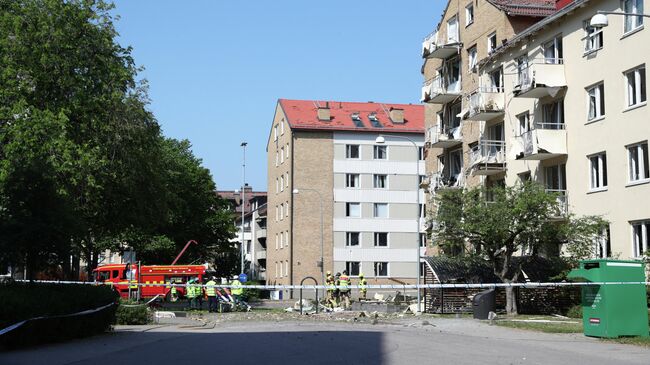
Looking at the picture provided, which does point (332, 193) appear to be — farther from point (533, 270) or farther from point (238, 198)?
point (238, 198)

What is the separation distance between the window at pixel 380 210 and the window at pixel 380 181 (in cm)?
169

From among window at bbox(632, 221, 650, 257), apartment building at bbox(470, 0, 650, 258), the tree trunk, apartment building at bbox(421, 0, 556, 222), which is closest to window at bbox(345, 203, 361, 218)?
apartment building at bbox(421, 0, 556, 222)

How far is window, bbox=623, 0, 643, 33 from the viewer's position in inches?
1150

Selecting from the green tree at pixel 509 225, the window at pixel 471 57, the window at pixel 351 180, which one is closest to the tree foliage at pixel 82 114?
the green tree at pixel 509 225

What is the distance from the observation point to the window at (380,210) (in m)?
74.7

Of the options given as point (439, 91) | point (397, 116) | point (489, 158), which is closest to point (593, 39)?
point (489, 158)

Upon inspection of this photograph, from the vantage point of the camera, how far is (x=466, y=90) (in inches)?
1665

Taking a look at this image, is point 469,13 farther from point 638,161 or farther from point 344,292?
point 344,292

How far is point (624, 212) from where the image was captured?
29641 millimetres

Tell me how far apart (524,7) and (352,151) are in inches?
1495

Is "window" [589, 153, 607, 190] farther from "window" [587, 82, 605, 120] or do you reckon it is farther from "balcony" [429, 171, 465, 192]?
"balcony" [429, 171, 465, 192]

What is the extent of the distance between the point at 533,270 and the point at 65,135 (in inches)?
758

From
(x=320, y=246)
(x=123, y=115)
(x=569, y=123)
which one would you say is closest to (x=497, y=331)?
(x=569, y=123)

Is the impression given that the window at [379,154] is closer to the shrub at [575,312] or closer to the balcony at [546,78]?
the balcony at [546,78]
